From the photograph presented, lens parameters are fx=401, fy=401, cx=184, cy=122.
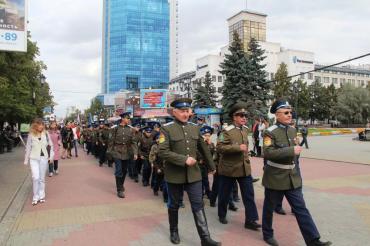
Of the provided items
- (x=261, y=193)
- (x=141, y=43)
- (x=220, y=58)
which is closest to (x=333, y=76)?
(x=220, y=58)

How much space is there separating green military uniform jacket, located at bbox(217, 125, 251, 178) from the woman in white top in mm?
4180

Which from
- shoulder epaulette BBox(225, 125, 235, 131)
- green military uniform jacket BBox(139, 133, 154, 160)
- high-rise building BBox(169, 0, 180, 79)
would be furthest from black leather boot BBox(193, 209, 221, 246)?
high-rise building BBox(169, 0, 180, 79)

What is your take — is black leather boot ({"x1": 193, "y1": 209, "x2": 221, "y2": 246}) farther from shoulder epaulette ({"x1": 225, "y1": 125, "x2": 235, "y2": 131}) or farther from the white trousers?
the white trousers

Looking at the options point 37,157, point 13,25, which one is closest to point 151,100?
point 13,25

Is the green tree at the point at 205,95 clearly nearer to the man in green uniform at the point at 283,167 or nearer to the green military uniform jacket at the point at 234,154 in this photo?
the green military uniform jacket at the point at 234,154

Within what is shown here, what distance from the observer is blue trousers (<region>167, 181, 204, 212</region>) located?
5.05 m

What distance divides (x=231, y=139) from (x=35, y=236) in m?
3.22

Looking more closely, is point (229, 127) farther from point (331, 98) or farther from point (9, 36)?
point (331, 98)

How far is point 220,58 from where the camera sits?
9881cm

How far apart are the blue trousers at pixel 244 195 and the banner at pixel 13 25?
20.8 ft

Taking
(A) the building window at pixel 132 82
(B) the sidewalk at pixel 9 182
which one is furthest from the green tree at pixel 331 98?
(B) the sidewalk at pixel 9 182

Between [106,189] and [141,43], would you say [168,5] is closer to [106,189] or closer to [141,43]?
[141,43]

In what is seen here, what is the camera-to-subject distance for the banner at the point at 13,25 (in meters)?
9.50

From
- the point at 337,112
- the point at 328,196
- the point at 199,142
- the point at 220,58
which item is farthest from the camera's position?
the point at 220,58
